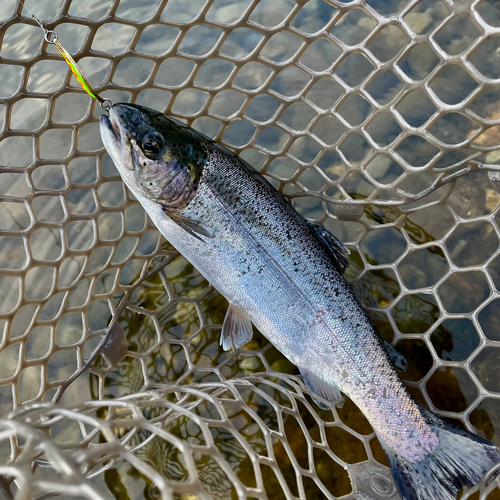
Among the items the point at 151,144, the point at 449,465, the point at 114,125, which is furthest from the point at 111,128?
the point at 449,465

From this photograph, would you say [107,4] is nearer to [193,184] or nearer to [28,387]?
[193,184]

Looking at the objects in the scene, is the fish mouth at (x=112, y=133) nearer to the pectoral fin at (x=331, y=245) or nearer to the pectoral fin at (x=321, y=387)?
the pectoral fin at (x=331, y=245)

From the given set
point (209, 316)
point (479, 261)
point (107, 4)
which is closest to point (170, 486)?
point (209, 316)

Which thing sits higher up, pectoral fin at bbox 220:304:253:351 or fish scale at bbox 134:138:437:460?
fish scale at bbox 134:138:437:460

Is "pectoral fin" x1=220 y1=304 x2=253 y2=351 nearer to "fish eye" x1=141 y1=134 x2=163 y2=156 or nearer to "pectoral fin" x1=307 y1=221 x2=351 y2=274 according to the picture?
"pectoral fin" x1=307 y1=221 x2=351 y2=274

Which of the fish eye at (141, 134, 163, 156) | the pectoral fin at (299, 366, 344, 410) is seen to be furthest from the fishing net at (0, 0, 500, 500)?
the fish eye at (141, 134, 163, 156)

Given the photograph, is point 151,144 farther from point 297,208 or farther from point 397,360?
point 397,360

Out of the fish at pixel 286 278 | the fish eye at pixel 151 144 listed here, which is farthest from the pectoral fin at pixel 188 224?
the fish eye at pixel 151 144
